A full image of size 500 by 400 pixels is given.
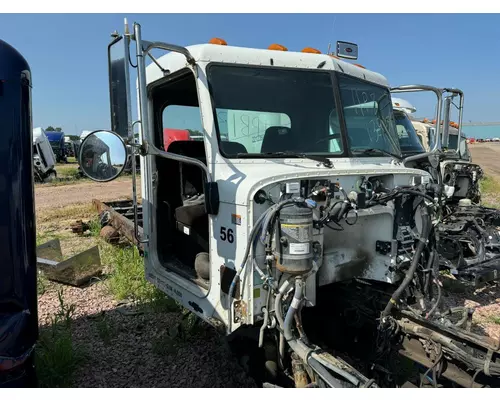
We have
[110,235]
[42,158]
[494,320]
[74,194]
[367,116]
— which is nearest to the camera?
[367,116]

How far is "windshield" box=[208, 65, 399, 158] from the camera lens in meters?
3.04

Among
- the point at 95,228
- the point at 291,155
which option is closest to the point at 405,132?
the point at 291,155

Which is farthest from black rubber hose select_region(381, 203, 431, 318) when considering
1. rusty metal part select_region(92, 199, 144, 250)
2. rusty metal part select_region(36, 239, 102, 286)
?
rusty metal part select_region(36, 239, 102, 286)

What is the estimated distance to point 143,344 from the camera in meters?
3.88

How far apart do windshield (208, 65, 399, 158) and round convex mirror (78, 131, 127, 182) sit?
80 cm

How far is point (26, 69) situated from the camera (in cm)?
226

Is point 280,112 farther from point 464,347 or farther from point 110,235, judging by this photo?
point 110,235

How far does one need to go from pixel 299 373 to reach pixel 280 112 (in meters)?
1.94

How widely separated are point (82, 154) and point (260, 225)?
1199mm

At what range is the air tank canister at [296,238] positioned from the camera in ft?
7.62

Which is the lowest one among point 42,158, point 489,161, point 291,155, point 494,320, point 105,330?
point 494,320

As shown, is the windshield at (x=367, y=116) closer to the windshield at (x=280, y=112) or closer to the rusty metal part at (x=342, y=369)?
the windshield at (x=280, y=112)

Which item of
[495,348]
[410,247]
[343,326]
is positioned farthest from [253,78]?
[495,348]

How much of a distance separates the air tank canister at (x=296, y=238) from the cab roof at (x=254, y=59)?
1.38m
